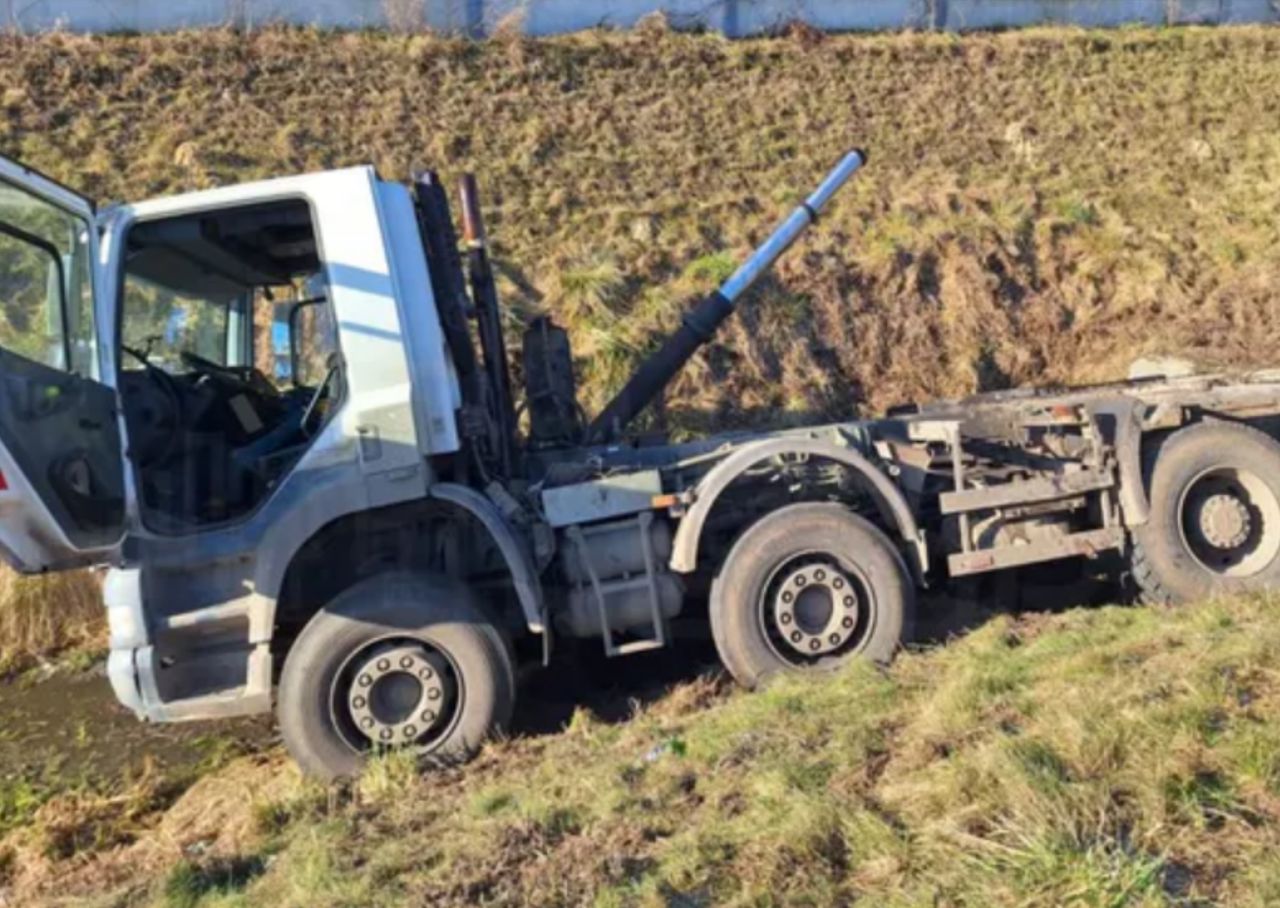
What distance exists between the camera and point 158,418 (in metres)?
5.89

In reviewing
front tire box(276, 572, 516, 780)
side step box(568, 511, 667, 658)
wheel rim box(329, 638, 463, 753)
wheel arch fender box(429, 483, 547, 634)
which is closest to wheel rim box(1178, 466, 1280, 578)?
side step box(568, 511, 667, 658)

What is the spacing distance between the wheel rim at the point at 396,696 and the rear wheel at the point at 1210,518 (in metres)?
3.87

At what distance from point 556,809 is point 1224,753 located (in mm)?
2339

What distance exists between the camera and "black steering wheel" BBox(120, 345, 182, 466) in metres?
5.73

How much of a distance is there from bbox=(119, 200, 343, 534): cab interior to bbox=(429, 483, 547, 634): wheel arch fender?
0.72 metres

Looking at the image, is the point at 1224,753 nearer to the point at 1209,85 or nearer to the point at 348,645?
the point at 348,645

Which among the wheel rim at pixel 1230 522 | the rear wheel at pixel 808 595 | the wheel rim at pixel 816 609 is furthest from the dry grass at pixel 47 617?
the wheel rim at pixel 1230 522

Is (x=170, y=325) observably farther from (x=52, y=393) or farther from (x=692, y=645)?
(x=692, y=645)

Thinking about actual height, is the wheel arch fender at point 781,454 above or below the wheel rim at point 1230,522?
above

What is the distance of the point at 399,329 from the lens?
18.4ft

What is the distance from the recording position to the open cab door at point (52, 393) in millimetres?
4828

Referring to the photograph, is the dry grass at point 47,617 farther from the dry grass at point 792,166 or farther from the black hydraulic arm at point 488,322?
the dry grass at point 792,166

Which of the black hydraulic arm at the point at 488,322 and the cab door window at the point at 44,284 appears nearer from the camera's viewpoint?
the cab door window at the point at 44,284

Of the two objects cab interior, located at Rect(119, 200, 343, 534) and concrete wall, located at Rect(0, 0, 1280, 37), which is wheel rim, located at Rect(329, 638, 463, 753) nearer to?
cab interior, located at Rect(119, 200, 343, 534)
